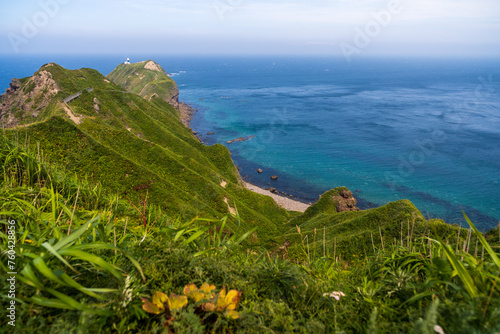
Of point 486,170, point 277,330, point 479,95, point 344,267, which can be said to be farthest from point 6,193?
point 479,95

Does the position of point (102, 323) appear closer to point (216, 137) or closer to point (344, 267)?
point (344, 267)

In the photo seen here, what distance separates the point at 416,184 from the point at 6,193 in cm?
8331

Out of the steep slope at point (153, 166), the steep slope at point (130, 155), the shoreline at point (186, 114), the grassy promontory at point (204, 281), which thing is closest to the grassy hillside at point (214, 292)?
the grassy promontory at point (204, 281)

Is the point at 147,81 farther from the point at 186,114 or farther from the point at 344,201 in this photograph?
the point at 344,201

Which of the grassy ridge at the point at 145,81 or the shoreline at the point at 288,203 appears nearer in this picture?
the shoreline at the point at 288,203

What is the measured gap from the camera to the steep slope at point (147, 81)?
140500 millimetres

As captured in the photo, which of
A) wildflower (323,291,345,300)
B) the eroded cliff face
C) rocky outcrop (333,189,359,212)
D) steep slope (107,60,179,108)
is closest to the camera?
wildflower (323,291,345,300)

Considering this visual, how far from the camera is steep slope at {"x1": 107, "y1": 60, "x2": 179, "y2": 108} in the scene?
140500 mm

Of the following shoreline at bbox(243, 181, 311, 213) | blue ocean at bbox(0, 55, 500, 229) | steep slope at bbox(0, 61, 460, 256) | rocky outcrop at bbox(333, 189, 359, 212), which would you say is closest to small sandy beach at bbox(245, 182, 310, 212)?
shoreline at bbox(243, 181, 311, 213)

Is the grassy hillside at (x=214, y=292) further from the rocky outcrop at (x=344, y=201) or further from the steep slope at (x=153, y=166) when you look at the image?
the rocky outcrop at (x=344, y=201)

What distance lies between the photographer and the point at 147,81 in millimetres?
161250

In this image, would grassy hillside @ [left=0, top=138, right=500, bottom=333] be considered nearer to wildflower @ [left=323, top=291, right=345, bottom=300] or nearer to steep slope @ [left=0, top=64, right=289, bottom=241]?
wildflower @ [left=323, top=291, right=345, bottom=300]

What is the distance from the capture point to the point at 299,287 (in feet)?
12.2

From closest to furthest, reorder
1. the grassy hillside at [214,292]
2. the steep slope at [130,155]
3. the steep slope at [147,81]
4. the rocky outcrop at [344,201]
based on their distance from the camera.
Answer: the grassy hillside at [214,292]
the steep slope at [130,155]
the rocky outcrop at [344,201]
the steep slope at [147,81]
